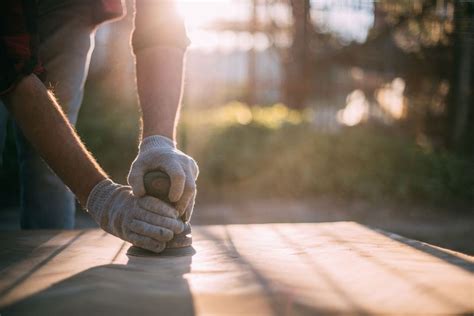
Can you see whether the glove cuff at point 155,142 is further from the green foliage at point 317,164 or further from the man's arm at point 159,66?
the green foliage at point 317,164

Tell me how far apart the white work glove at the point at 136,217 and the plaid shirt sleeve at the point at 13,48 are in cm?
38

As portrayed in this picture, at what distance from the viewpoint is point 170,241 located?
1.45 metres

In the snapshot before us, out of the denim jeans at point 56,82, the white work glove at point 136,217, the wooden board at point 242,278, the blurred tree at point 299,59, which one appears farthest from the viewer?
the blurred tree at point 299,59

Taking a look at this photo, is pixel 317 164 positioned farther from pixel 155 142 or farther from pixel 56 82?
pixel 155 142

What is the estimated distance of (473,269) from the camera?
1218 millimetres

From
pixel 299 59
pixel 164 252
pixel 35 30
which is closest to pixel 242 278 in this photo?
pixel 164 252

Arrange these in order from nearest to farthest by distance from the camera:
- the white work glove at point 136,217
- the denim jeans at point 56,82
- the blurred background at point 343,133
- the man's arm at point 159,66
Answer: the white work glove at point 136,217 → the man's arm at point 159,66 → the denim jeans at point 56,82 → the blurred background at point 343,133

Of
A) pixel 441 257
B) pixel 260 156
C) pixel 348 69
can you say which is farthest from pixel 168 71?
pixel 348 69

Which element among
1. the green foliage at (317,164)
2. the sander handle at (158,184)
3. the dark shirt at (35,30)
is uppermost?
the dark shirt at (35,30)

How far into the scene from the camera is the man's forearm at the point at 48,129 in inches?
54.7

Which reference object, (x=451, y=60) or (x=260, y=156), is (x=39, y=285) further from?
(x=451, y=60)

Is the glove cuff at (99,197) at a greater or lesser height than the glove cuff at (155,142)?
lesser

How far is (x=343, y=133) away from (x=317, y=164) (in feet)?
1.92

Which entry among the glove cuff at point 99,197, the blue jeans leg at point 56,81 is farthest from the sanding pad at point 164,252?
the blue jeans leg at point 56,81
